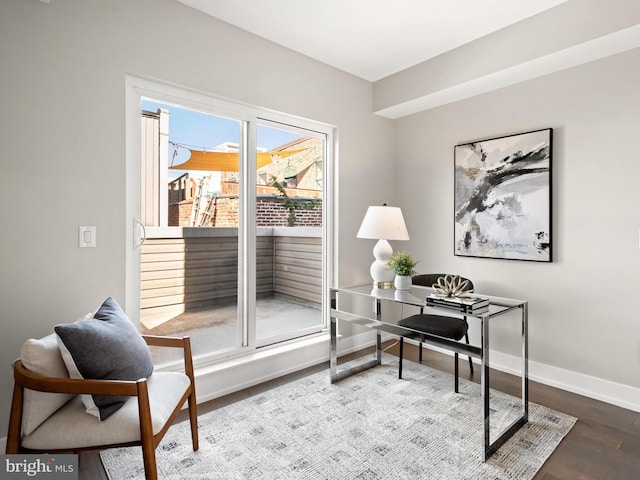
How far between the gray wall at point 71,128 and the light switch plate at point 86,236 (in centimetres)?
2

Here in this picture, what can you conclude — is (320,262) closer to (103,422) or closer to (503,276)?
(503,276)

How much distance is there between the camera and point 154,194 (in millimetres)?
2406

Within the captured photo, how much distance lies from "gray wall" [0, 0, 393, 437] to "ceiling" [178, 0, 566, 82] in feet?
0.91

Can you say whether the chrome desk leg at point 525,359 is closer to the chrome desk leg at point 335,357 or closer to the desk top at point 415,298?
the desk top at point 415,298

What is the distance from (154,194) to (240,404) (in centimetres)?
154

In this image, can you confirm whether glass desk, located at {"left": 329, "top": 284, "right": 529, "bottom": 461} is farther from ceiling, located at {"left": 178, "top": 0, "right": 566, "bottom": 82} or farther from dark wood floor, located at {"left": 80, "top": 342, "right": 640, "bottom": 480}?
ceiling, located at {"left": 178, "top": 0, "right": 566, "bottom": 82}

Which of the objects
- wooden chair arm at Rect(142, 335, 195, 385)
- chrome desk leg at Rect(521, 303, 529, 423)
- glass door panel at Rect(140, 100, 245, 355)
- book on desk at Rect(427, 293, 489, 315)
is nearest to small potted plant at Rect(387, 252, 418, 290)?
book on desk at Rect(427, 293, 489, 315)

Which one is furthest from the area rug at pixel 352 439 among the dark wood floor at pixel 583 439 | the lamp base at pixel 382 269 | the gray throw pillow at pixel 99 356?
the lamp base at pixel 382 269

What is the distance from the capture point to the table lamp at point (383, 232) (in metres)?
2.74

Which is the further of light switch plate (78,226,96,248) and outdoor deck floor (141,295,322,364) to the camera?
outdoor deck floor (141,295,322,364)

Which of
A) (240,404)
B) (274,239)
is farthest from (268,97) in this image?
(240,404)

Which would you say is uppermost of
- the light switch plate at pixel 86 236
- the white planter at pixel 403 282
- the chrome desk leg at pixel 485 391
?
the light switch plate at pixel 86 236

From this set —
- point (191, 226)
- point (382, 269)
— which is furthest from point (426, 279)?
point (191, 226)

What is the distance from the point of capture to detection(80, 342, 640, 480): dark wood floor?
5.80 feet
